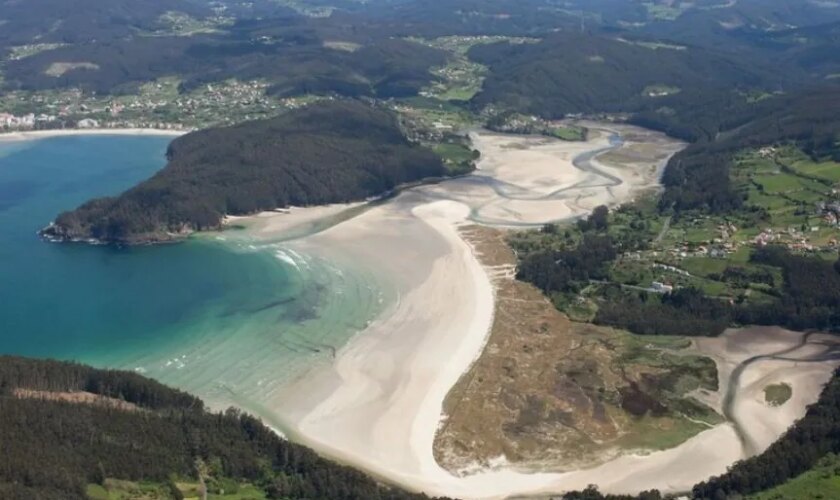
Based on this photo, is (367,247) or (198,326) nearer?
(198,326)

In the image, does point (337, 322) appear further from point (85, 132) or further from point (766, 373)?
point (85, 132)

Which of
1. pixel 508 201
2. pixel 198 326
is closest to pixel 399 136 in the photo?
pixel 508 201

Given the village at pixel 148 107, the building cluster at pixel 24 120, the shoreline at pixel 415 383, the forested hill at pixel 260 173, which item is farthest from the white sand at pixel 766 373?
the building cluster at pixel 24 120

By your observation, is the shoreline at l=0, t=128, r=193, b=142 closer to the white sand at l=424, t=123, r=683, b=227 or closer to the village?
the village

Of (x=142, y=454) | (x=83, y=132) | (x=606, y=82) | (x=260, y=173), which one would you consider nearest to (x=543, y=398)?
(x=142, y=454)

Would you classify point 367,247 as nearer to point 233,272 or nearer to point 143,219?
point 233,272

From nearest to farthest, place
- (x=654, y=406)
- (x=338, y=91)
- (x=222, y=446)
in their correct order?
(x=222, y=446), (x=654, y=406), (x=338, y=91)
